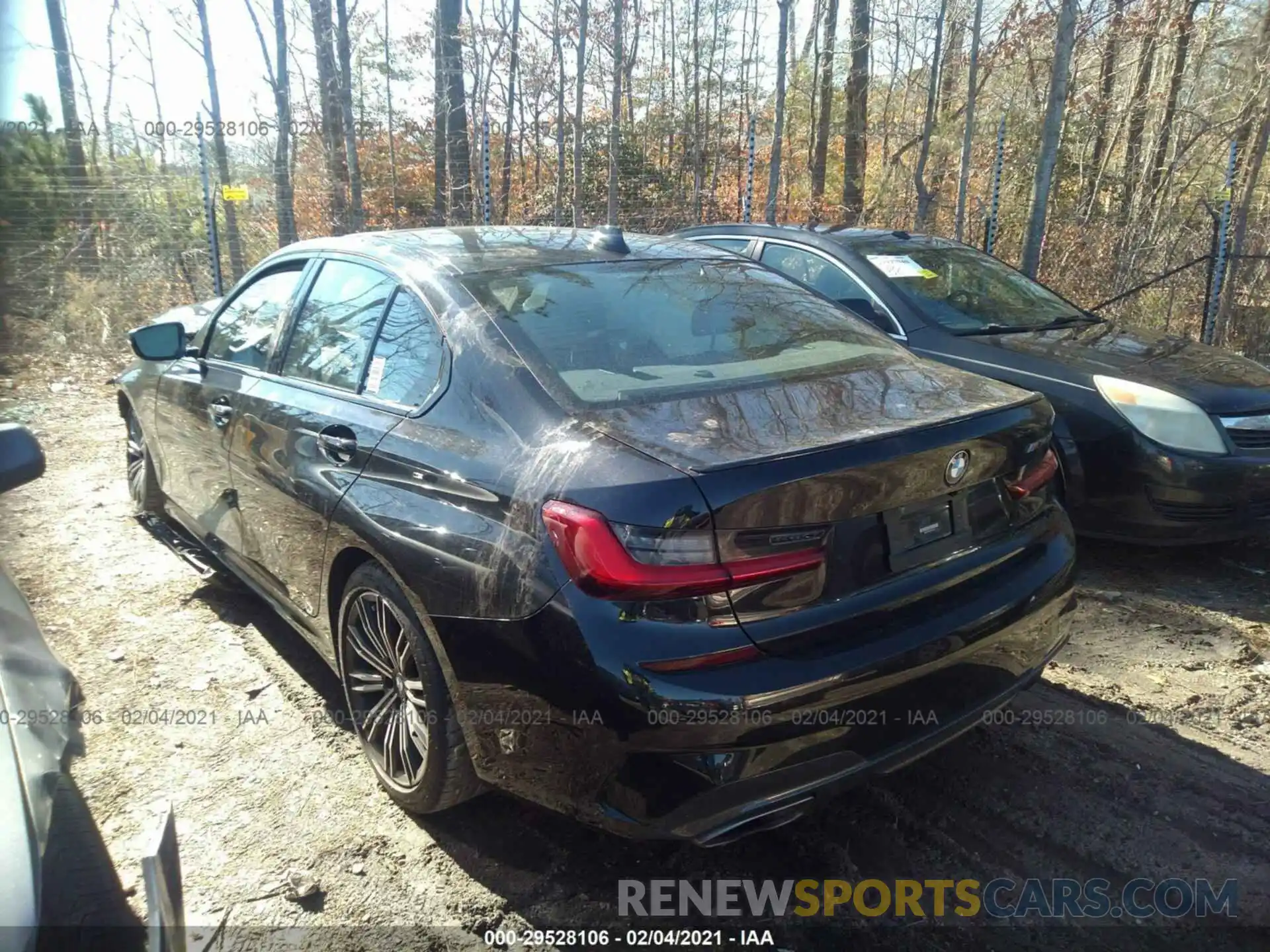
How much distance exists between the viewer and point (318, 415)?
2.85m

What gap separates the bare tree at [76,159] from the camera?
10.7 m

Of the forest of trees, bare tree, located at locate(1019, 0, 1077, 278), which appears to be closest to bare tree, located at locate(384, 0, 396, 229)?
the forest of trees

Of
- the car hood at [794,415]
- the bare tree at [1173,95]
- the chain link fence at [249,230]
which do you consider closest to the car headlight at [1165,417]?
the car hood at [794,415]

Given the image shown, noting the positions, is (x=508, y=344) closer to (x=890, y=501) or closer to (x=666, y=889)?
(x=890, y=501)

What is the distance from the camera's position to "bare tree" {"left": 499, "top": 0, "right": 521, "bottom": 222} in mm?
16203

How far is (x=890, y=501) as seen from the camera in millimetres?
2088

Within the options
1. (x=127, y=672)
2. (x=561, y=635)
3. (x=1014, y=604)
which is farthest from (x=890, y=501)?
(x=127, y=672)

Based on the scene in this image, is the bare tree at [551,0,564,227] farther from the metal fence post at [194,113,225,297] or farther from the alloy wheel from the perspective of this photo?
the alloy wheel

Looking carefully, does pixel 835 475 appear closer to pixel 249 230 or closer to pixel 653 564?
pixel 653 564

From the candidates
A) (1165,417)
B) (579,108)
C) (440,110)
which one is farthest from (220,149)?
(1165,417)

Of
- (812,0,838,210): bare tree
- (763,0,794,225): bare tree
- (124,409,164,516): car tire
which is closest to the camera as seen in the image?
(124,409,164,516): car tire

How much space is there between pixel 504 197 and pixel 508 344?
1573cm

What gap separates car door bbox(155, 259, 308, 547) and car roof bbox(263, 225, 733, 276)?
276mm

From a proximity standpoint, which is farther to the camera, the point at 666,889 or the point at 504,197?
the point at 504,197
